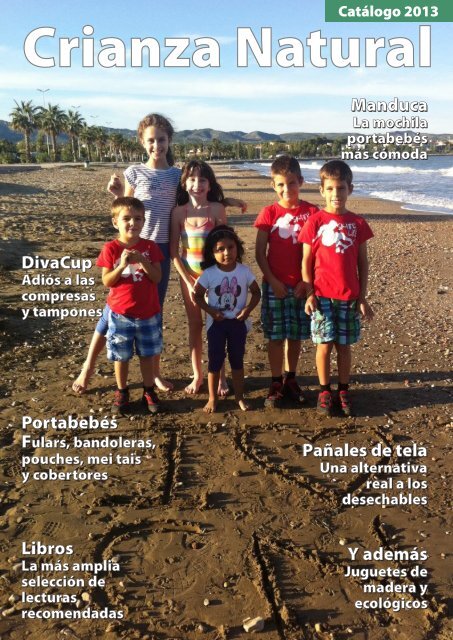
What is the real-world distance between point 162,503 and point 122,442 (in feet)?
3.02

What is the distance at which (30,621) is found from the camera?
281 centimetres

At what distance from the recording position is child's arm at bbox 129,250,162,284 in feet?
14.9

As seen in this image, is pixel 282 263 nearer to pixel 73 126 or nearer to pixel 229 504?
pixel 229 504

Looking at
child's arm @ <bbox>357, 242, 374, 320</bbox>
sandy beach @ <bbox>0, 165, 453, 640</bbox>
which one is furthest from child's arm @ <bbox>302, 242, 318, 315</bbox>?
sandy beach @ <bbox>0, 165, 453, 640</bbox>

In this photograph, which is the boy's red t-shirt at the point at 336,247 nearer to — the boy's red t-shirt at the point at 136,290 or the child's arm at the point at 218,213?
the child's arm at the point at 218,213

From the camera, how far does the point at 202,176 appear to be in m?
4.93

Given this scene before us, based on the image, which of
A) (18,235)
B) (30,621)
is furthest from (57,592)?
(18,235)

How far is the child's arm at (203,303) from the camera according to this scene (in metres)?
4.86

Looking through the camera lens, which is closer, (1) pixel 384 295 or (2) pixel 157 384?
(2) pixel 157 384

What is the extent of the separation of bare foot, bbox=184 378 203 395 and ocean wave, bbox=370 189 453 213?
→ 22118mm

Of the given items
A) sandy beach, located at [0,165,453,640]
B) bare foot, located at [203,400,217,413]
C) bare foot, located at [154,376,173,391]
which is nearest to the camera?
sandy beach, located at [0,165,453,640]

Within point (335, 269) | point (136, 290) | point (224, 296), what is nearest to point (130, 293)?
point (136, 290)

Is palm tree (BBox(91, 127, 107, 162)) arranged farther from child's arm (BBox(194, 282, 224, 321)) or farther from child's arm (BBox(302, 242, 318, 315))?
child's arm (BBox(302, 242, 318, 315))

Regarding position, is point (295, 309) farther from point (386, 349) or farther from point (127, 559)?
point (127, 559)
